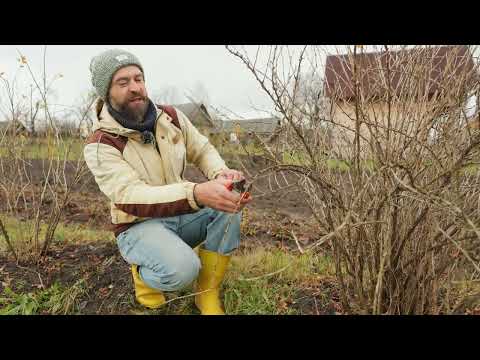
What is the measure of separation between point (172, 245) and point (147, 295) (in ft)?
1.32

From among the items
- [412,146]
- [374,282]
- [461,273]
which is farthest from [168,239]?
[461,273]

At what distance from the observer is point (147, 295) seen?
8.10 ft

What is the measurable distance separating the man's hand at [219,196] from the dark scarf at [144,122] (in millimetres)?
497

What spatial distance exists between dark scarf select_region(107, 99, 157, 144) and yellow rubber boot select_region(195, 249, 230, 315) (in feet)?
2.33

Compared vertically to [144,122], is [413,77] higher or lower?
higher

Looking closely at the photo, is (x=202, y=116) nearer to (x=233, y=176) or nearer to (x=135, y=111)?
→ (x=135, y=111)

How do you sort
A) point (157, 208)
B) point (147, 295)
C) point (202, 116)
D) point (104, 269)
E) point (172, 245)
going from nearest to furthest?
point (157, 208)
point (172, 245)
point (147, 295)
point (104, 269)
point (202, 116)

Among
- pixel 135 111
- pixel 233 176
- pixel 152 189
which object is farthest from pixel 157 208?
pixel 135 111

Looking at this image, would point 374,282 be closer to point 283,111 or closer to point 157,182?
point 283,111

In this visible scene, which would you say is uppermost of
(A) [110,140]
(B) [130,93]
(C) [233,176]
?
(B) [130,93]

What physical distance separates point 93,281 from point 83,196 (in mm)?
2909

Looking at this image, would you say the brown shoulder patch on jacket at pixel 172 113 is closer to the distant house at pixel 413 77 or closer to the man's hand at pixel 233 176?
the man's hand at pixel 233 176

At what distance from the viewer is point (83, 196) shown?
550cm

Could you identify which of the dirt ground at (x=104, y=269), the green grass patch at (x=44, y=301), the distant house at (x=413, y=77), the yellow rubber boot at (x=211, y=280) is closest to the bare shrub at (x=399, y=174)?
the distant house at (x=413, y=77)
